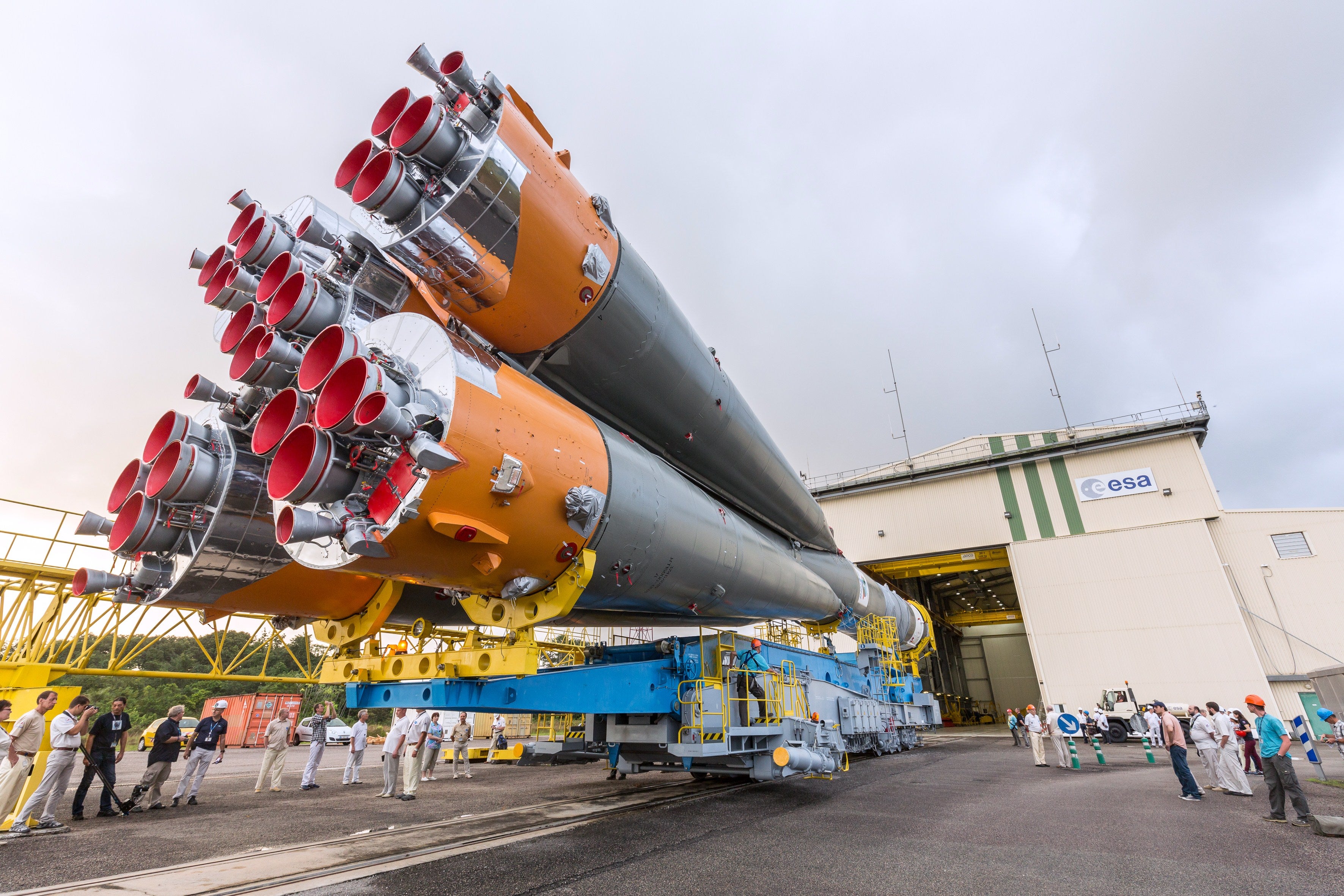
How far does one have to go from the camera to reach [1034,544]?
22.6m

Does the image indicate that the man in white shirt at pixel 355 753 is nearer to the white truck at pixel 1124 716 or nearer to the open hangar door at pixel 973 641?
the white truck at pixel 1124 716

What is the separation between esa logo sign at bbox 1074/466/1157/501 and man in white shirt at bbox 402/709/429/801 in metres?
23.3

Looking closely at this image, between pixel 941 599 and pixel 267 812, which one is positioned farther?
pixel 941 599

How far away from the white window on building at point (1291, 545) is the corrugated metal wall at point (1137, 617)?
212 centimetres

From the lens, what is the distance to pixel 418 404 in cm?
394

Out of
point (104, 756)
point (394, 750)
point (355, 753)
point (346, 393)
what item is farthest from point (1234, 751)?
point (104, 756)

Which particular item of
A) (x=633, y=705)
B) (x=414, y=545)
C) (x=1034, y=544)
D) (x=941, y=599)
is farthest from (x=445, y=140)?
(x=941, y=599)

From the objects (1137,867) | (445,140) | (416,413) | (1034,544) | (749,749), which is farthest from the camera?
(1034,544)

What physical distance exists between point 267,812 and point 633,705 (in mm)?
5080

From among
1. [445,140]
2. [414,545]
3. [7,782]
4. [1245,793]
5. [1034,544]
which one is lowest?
[1245,793]

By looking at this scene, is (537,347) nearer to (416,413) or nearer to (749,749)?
(416,413)

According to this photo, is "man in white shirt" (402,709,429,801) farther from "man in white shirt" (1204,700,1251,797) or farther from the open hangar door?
the open hangar door

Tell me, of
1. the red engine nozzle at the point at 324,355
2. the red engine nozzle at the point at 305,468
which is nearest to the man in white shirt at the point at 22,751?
the red engine nozzle at the point at 305,468

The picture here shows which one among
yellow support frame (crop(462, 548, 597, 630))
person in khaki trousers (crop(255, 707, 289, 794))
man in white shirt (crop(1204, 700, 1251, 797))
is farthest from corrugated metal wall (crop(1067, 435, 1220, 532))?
person in khaki trousers (crop(255, 707, 289, 794))
